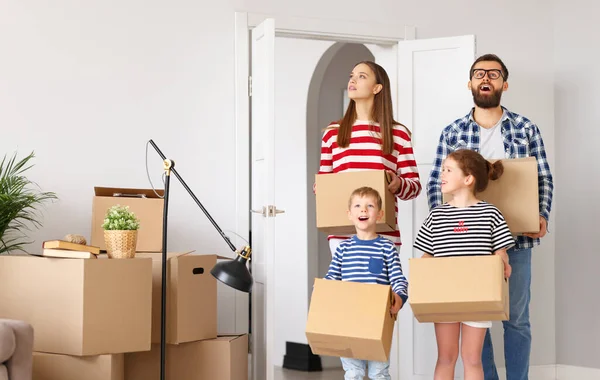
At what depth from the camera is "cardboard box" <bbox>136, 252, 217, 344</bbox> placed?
12.3 feet

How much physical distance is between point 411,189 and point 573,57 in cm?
209

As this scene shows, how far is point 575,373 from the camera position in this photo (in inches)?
197

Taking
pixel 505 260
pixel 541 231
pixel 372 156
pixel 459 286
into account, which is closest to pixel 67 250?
pixel 372 156

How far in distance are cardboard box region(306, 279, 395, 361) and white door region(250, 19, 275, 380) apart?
1.00 meters

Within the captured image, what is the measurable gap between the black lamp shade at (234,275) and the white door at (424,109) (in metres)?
1.68

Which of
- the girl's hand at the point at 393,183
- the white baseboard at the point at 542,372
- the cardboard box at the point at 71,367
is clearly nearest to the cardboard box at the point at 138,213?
the cardboard box at the point at 71,367

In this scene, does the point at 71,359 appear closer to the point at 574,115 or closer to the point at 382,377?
the point at 382,377

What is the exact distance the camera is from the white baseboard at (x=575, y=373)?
488 centimetres

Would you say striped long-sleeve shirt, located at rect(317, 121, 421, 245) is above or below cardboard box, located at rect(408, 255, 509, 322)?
above

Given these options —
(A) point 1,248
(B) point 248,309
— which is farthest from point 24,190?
(B) point 248,309

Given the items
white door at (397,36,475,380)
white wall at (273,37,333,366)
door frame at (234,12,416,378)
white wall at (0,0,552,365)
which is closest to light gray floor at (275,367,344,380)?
white wall at (273,37,333,366)

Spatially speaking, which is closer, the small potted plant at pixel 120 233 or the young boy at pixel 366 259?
the young boy at pixel 366 259

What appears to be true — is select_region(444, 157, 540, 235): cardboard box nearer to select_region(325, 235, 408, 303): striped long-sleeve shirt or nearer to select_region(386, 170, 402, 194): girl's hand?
select_region(386, 170, 402, 194): girl's hand

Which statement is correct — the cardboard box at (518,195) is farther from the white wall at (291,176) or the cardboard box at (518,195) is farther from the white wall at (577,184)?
the white wall at (291,176)
